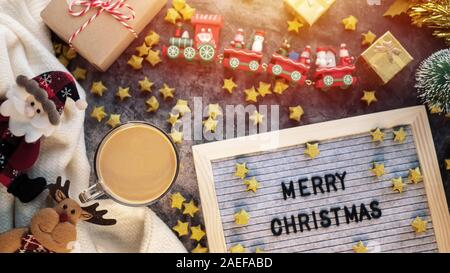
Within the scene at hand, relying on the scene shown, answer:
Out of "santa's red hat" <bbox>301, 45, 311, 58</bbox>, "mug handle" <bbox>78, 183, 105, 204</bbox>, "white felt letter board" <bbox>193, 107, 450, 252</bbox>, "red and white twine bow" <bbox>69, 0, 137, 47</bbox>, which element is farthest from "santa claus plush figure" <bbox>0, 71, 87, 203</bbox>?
"santa's red hat" <bbox>301, 45, 311, 58</bbox>

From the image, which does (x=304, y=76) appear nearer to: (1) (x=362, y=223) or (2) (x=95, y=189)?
(1) (x=362, y=223)

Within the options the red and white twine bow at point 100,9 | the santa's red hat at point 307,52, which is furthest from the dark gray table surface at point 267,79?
the red and white twine bow at point 100,9

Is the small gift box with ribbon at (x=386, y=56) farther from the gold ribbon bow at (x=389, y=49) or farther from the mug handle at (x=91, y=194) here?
the mug handle at (x=91, y=194)

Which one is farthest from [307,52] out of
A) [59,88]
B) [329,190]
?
[59,88]

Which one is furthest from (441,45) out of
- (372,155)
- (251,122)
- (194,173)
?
(194,173)

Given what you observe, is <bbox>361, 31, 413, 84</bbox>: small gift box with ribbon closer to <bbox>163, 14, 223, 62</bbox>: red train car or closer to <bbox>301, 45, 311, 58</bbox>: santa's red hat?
<bbox>301, 45, 311, 58</bbox>: santa's red hat

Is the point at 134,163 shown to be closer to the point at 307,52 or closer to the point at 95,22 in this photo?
the point at 95,22
